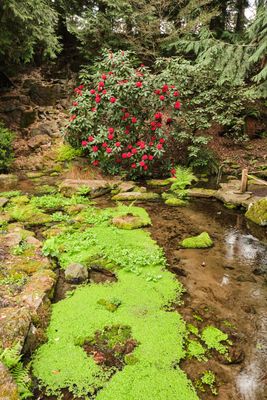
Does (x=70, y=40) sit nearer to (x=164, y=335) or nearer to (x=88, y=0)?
(x=88, y=0)

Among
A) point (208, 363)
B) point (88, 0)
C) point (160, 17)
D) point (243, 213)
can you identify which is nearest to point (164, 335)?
point (208, 363)

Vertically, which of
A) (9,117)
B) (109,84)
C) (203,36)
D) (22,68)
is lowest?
(9,117)

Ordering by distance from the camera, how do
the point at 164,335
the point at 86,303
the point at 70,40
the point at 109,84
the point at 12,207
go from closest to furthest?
the point at 164,335
the point at 86,303
the point at 12,207
the point at 109,84
the point at 70,40

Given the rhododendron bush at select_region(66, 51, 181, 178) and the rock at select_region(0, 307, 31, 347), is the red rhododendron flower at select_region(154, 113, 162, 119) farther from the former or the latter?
Result: the rock at select_region(0, 307, 31, 347)

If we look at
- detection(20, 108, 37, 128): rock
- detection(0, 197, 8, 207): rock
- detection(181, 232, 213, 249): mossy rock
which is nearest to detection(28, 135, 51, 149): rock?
detection(20, 108, 37, 128): rock

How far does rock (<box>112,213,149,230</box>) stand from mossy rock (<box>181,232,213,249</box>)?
1264mm

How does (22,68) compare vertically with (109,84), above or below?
above

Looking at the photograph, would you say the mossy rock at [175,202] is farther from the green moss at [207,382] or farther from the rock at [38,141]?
the rock at [38,141]

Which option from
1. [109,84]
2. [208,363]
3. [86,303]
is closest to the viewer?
[208,363]

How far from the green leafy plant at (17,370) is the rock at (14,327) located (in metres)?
0.14

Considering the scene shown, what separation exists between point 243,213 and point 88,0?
48.6ft

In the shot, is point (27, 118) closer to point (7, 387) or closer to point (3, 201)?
point (3, 201)

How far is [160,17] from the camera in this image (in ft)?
49.2

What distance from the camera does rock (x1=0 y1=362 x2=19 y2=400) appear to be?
2457mm
